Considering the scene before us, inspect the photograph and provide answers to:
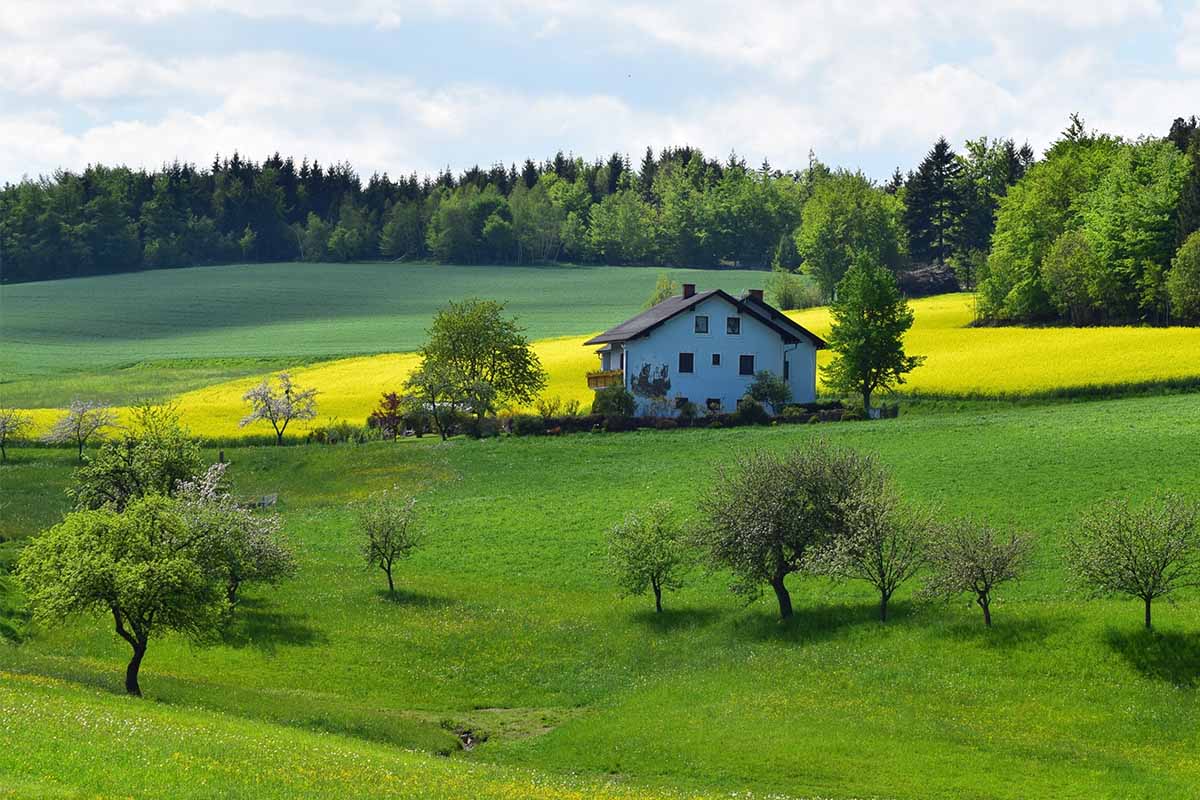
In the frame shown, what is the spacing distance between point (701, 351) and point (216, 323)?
89.5 meters

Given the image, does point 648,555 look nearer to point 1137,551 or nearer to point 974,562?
point 974,562

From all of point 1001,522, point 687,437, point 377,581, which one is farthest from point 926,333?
point 377,581

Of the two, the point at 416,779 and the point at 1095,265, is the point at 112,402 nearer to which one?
the point at 1095,265

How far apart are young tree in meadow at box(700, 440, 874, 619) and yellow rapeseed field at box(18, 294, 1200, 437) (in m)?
41.9

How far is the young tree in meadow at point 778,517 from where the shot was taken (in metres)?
47.7

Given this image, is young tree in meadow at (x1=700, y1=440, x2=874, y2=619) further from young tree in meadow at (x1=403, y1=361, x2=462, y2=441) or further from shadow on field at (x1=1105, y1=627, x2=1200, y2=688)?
young tree in meadow at (x1=403, y1=361, x2=462, y2=441)

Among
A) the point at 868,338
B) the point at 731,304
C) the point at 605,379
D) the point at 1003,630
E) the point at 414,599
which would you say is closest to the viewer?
the point at 1003,630

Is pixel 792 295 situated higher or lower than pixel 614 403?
higher

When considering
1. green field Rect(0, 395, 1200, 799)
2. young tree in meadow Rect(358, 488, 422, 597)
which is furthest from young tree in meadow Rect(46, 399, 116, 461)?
young tree in meadow Rect(358, 488, 422, 597)

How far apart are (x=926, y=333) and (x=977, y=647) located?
79.8m

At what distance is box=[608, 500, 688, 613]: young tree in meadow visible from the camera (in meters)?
49.7

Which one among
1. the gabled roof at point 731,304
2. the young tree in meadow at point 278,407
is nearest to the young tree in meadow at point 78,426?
the young tree in meadow at point 278,407

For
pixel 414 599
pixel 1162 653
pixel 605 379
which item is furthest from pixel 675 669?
pixel 605 379

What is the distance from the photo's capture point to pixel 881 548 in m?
45.3
